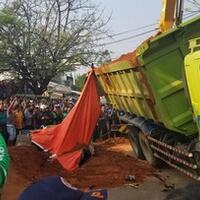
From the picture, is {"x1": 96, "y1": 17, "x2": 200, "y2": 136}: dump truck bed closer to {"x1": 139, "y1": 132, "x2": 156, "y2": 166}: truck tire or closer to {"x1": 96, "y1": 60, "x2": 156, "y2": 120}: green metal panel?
{"x1": 96, "y1": 60, "x2": 156, "y2": 120}: green metal panel

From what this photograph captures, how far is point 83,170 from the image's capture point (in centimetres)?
1288

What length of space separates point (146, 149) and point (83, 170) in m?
2.03

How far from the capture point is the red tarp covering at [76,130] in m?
13.6

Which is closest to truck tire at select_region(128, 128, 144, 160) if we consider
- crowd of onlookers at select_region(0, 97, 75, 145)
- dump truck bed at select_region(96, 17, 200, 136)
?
crowd of onlookers at select_region(0, 97, 75, 145)

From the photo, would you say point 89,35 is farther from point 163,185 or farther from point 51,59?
point 163,185

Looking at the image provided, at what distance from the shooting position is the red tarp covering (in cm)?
1364

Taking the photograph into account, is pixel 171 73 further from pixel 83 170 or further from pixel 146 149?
pixel 146 149

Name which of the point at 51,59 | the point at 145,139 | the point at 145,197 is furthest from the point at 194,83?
the point at 51,59

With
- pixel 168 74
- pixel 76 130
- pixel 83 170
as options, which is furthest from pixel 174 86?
pixel 76 130

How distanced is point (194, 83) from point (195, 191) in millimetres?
7054

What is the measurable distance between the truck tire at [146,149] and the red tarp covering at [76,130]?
4.45 ft

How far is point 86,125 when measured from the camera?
1396cm

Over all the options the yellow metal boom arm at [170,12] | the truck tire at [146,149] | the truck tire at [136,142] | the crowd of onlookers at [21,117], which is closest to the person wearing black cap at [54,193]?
the truck tire at [146,149]

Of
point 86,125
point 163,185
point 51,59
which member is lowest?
point 163,185
